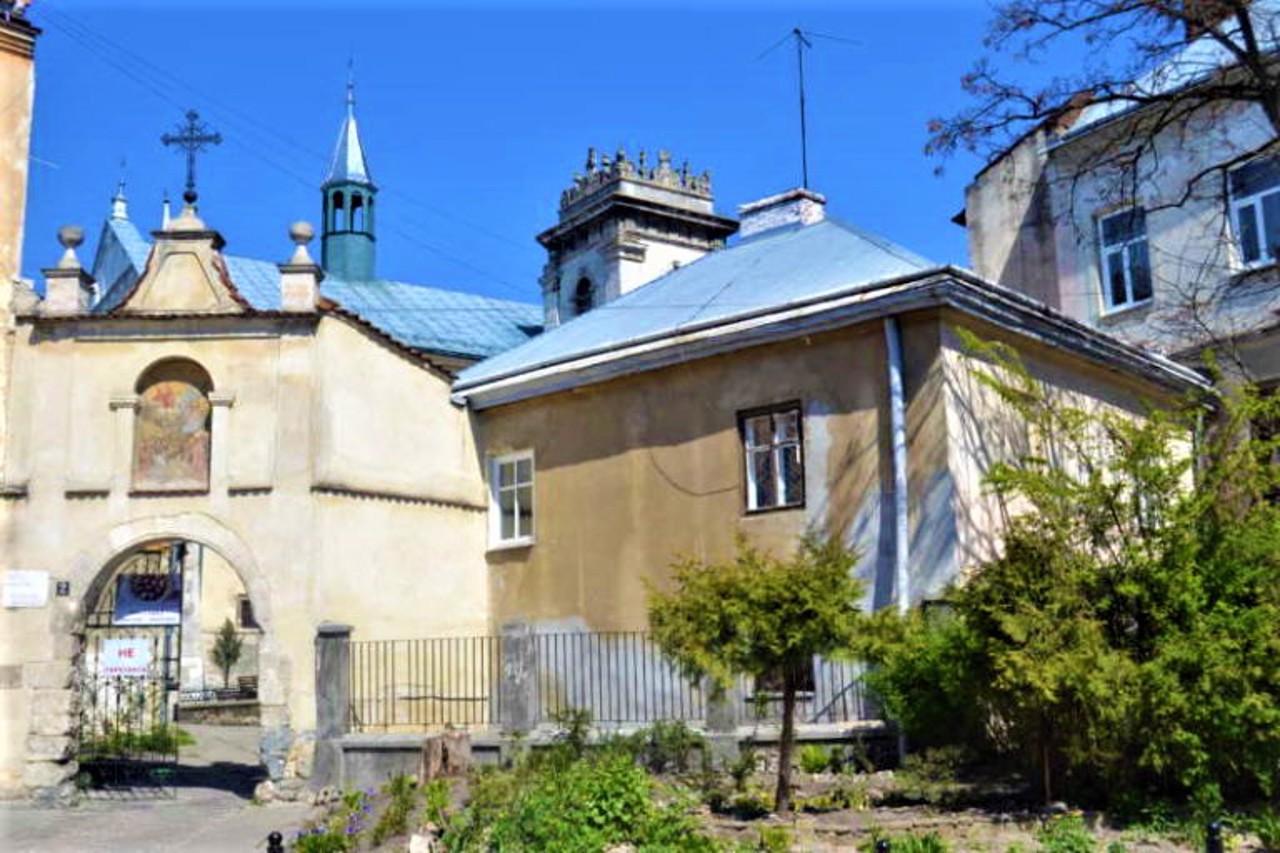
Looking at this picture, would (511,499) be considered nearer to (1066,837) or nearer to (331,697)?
(331,697)

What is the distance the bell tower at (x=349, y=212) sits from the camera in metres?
40.1

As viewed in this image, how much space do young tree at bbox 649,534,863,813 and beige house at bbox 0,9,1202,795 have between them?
12.9 ft

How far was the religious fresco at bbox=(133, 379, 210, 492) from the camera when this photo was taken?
19.0 metres

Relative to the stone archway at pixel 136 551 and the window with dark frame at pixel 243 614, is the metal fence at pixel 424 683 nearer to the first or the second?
the stone archway at pixel 136 551

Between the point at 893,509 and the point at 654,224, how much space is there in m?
28.6

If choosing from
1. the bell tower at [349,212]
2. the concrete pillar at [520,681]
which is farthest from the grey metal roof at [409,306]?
the concrete pillar at [520,681]

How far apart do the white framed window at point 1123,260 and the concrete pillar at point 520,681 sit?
1334cm

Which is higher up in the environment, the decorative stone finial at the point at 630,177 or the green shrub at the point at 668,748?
the decorative stone finial at the point at 630,177

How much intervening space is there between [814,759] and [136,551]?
10.3 meters

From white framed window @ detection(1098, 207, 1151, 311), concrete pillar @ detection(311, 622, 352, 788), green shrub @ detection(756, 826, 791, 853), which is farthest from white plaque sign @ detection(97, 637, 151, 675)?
white framed window @ detection(1098, 207, 1151, 311)

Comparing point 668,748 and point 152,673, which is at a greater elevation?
point 152,673

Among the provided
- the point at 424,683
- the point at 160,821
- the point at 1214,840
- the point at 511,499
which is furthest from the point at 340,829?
the point at 1214,840

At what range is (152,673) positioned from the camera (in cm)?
2623

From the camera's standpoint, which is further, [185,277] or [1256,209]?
[1256,209]
